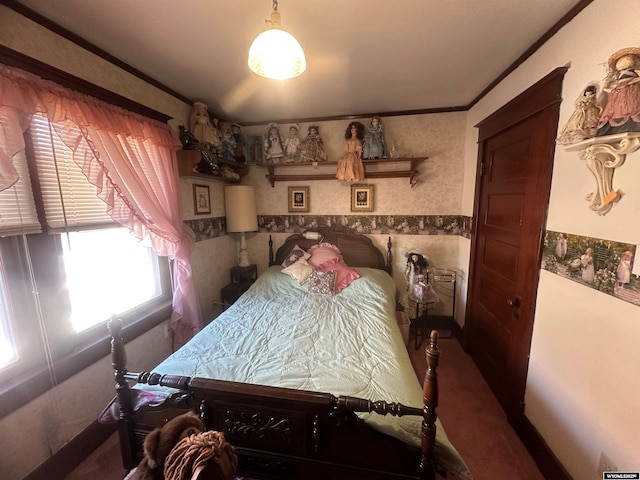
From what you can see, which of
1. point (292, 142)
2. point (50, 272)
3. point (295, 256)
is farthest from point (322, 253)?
point (50, 272)

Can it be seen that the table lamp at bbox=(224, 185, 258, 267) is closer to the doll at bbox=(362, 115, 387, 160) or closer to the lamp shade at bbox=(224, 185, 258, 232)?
the lamp shade at bbox=(224, 185, 258, 232)

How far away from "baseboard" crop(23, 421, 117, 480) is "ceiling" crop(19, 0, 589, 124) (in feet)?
7.88

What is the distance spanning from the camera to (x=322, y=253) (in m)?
2.95

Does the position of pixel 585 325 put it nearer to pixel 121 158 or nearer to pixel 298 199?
pixel 298 199

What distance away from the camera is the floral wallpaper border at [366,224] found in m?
2.94

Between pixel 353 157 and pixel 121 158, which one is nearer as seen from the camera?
pixel 121 158

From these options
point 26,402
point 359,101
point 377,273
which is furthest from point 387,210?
point 26,402

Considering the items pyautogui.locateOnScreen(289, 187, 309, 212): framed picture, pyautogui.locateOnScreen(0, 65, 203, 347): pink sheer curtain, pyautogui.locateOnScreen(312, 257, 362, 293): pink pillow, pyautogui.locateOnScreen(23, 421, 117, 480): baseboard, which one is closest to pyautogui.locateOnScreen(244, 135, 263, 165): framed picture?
pyautogui.locateOnScreen(289, 187, 309, 212): framed picture

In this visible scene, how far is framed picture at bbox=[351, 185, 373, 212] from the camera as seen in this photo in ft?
10.0

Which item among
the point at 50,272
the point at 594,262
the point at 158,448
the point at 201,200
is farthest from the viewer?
the point at 201,200

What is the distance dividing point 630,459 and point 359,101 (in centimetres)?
287

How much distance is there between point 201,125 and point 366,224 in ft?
6.63

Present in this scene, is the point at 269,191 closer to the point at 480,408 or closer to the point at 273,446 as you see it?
the point at 273,446

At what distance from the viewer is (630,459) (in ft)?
3.54
